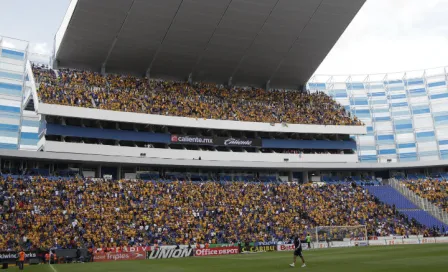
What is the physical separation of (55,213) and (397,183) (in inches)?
1987

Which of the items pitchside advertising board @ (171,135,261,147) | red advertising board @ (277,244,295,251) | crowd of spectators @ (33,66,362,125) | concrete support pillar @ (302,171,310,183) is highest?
crowd of spectators @ (33,66,362,125)

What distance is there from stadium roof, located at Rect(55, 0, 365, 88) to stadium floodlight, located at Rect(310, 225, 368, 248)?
2727cm

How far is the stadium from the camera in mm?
45406

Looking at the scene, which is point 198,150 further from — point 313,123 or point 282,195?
point 313,123

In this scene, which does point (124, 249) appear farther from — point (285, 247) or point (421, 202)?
point (421, 202)

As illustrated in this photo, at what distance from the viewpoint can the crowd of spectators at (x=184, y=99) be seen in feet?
186

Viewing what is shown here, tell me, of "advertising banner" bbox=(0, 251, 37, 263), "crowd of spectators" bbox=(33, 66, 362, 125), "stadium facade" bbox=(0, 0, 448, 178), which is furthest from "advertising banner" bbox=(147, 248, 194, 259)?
"crowd of spectators" bbox=(33, 66, 362, 125)

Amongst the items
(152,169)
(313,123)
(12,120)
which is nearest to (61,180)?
(152,169)

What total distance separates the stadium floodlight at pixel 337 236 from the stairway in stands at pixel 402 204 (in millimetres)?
12554

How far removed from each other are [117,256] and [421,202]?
147 feet

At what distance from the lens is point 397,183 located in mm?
69938

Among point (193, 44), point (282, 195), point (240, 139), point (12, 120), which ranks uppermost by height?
point (193, 44)

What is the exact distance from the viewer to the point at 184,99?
64062 mm

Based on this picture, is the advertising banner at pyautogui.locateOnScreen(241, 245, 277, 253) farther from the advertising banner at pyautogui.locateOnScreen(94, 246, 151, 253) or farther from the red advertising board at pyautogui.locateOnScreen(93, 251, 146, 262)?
the red advertising board at pyautogui.locateOnScreen(93, 251, 146, 262)
